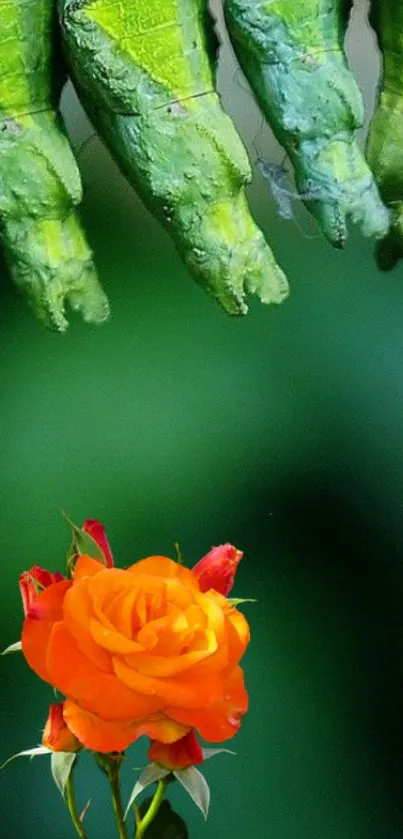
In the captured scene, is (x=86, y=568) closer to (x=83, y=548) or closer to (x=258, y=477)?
(x=83, y=548)

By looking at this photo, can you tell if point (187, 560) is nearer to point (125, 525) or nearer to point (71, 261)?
point (125, 525)

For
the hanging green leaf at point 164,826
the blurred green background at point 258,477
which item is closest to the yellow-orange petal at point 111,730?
the hanging green leaf at point 164,826

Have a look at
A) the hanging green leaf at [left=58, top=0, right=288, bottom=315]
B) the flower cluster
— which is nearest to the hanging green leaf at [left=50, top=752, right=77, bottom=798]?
the flower cluster

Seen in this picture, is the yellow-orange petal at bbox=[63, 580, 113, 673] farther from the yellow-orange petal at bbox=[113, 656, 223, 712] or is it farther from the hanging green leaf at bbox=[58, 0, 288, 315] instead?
the hanging green leaf at bbox=[58, 0, 288, 315]

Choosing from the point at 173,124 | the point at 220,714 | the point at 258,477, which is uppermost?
the point at 173,124

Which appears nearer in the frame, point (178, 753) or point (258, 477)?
point (178, 753)

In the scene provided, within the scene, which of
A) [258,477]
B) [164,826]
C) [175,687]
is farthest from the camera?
[258,477]

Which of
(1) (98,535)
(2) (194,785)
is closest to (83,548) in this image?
(1) (98,535)
